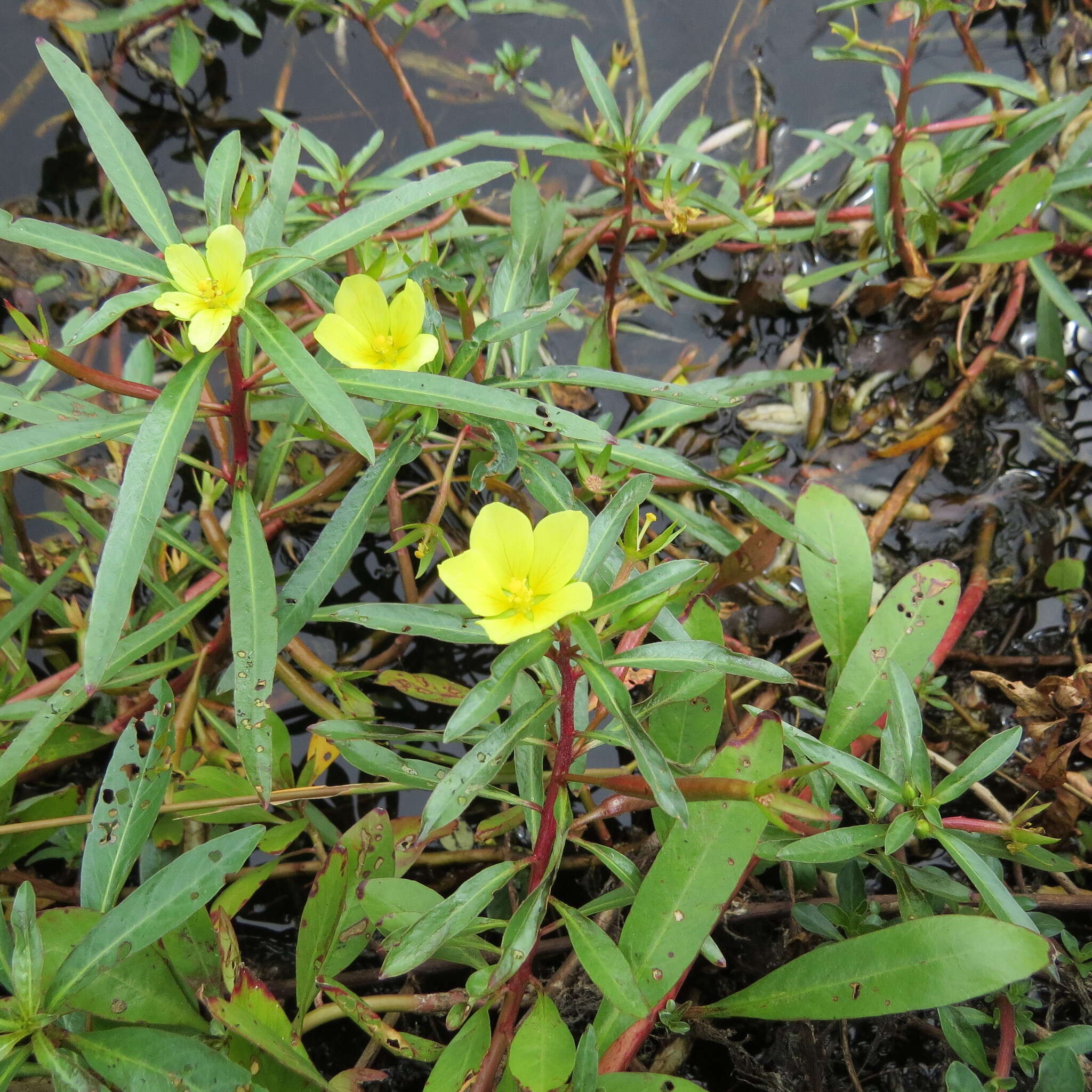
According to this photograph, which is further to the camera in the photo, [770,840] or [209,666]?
[209,666]

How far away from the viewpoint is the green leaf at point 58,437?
4.61 feet

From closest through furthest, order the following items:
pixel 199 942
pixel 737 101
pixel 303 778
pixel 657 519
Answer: pixel 199 942, pixel 303 778, pixel 657 519, pixel 737 101

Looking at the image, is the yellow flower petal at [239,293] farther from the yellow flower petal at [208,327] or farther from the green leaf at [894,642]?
the green leaf at [894,642]

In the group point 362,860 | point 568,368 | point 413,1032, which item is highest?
point 568,368

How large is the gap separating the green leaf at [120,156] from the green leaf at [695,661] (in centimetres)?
110

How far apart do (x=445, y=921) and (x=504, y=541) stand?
0.66 m

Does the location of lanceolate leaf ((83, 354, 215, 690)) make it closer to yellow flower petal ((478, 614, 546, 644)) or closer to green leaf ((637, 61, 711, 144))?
yellow flower petal ((478, 614, 546, 644))

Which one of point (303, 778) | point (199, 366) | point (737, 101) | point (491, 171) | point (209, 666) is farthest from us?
A: point (737, 101)

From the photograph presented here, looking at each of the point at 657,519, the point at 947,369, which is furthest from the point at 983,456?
the point at 657,519

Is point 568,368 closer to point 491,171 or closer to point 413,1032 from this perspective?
point 491,171

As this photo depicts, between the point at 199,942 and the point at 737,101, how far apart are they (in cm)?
320

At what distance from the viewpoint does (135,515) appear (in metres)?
1.35

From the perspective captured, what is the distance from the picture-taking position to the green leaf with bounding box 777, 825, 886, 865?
60.9 inches

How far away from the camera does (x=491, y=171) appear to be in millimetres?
1608
